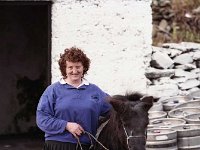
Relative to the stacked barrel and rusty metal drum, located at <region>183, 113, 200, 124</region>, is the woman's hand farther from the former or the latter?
rusty metal drum, located at <region>183, 113, 200, 124</region>

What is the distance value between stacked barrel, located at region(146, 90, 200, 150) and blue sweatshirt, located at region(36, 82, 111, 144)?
1.13m

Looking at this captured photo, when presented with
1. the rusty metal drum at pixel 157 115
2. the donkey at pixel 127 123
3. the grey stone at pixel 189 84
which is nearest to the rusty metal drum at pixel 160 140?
the rusty metal drum at pixel 157 115

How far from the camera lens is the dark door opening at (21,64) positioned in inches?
365

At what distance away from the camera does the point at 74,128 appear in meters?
4.01

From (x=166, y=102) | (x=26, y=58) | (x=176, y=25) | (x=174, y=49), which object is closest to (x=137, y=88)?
(x=166, y=102)

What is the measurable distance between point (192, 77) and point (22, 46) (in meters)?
3.07

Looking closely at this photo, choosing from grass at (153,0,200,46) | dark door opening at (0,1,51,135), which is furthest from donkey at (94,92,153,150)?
grass at (153,0,200,46)

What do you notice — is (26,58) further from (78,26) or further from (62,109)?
(62,109)

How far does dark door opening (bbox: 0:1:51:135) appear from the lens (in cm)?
927

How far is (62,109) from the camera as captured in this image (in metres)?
4.06

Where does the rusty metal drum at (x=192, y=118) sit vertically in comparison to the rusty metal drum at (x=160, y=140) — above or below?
above

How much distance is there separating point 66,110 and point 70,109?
0.10ft

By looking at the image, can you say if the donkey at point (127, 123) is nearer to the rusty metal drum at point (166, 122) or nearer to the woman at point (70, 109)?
the woman at point (70, 109)

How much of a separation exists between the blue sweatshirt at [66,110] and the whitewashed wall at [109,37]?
8.92 feet
